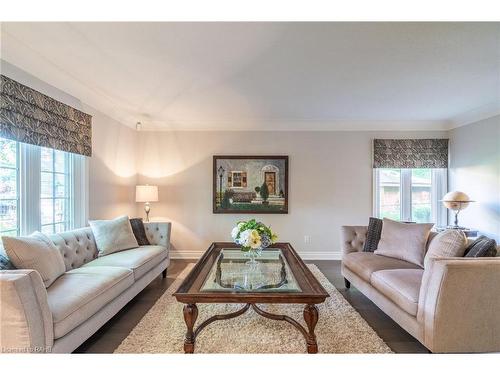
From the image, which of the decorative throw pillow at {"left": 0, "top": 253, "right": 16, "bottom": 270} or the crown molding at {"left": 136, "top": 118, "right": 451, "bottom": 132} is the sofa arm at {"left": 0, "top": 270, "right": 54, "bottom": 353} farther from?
the crown molding at {"left": 136, "top": 118, "right": 451, "bottom": 132}

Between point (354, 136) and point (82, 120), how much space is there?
4.22 m

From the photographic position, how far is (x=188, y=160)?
15.5 feet

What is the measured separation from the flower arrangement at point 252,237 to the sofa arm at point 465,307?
4.37 feet

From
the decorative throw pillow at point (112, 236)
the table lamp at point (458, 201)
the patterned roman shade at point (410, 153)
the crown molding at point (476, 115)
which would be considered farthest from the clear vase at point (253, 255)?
the crown molding at point (476, 115)

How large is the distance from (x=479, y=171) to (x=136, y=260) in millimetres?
→ 4973

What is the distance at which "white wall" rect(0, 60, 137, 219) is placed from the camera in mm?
3469

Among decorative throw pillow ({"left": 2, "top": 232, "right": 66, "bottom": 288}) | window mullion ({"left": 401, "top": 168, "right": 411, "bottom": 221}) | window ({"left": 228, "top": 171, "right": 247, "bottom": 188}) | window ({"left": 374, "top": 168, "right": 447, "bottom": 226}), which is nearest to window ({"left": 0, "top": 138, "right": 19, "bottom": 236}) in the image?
decorative throw pillow ({"left": 2, "top": 232, "right": 66, "bottom": 288})

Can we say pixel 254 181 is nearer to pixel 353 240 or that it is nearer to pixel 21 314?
pixel 353 240

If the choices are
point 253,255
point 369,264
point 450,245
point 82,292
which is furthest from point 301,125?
point 82,292

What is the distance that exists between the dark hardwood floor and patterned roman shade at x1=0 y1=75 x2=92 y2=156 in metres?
1.84

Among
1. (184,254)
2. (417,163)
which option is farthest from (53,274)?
(417,163)

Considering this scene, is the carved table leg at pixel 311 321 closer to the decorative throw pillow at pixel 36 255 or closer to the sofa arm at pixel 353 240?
the sofa arm at pixel 353 240
